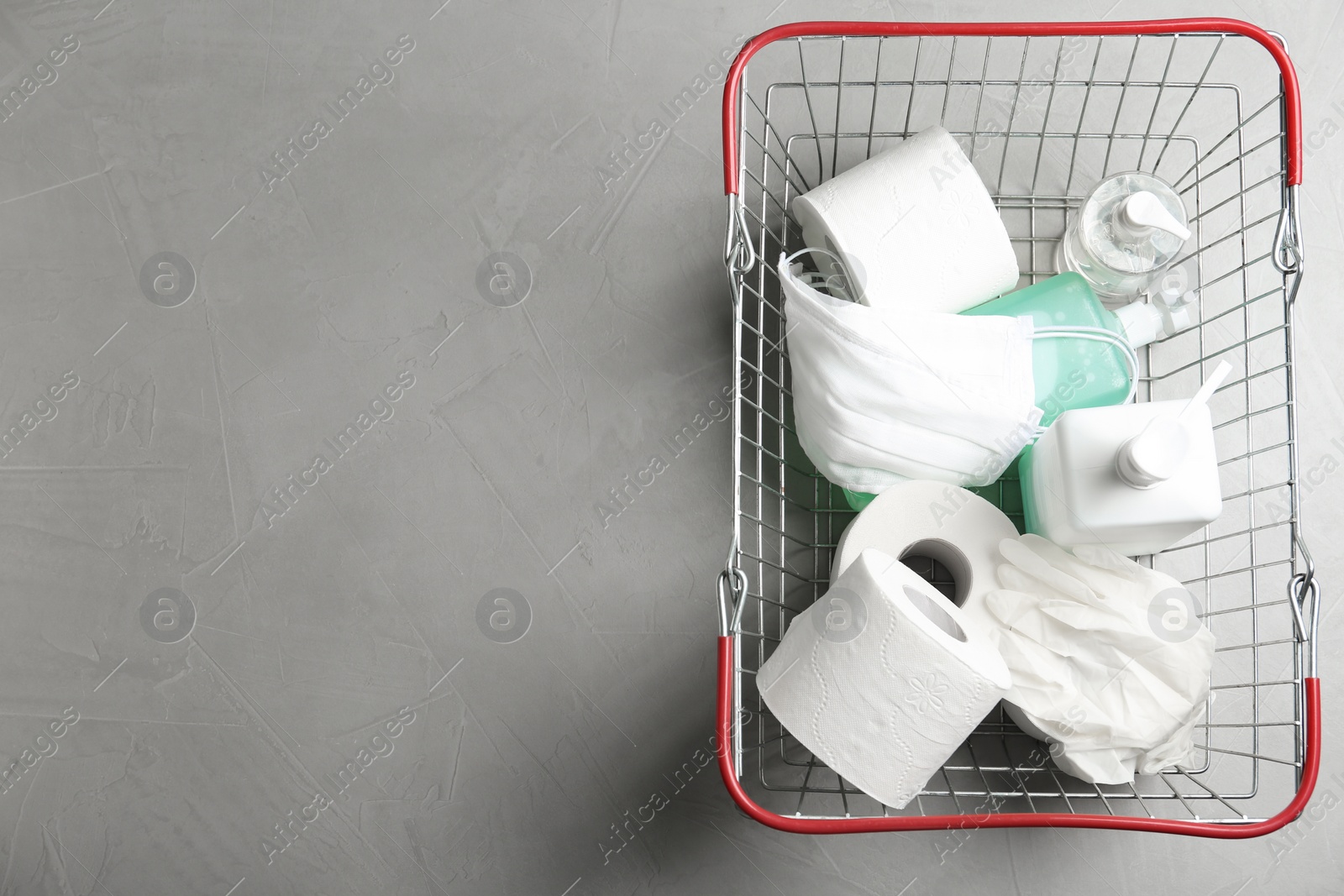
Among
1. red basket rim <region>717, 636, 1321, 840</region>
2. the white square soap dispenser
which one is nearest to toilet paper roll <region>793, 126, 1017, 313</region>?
the white square soap dispenser

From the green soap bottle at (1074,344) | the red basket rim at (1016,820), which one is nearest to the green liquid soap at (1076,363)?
the green soap bottle at (1074,344)

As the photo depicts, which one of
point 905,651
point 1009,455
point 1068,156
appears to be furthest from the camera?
point 1068,156

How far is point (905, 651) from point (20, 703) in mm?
759

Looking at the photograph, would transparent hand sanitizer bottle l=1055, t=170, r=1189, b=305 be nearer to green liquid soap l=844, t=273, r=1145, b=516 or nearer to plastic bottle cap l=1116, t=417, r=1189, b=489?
green liquid soap l=844, t=273, r=1145, b=516

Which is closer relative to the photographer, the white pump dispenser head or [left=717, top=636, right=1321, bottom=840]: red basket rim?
[left=717, top=636, right=1321, bottom=840]: red basket rim

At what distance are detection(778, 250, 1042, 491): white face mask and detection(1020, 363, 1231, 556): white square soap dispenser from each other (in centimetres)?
4

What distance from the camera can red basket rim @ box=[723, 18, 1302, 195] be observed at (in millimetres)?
519

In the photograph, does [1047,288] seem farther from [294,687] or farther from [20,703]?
[20,703]

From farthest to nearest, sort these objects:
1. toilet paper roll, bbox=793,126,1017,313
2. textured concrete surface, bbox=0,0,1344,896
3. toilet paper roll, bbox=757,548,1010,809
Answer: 1. textured concrete surface, bbox=0,0,1344,896
2. toilet paper roll, bbox=793,126,1017,313
3. toilet paper roll, bbox=757,548,1010,809

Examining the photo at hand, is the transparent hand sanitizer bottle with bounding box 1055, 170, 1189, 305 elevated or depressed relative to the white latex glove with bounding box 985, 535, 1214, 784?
elevated

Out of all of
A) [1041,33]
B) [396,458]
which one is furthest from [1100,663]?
[396,458]

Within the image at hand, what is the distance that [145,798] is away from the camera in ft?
2.48

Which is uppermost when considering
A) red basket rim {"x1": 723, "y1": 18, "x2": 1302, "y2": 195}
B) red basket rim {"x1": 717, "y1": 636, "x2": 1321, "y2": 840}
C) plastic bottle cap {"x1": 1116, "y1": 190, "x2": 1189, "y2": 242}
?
Answer: red basket rim {"x1": 723, "y1": 18, "x2": 1302, "y2": 195}

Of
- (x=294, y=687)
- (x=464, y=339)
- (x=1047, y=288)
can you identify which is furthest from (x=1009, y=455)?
(x=294, y=687)
